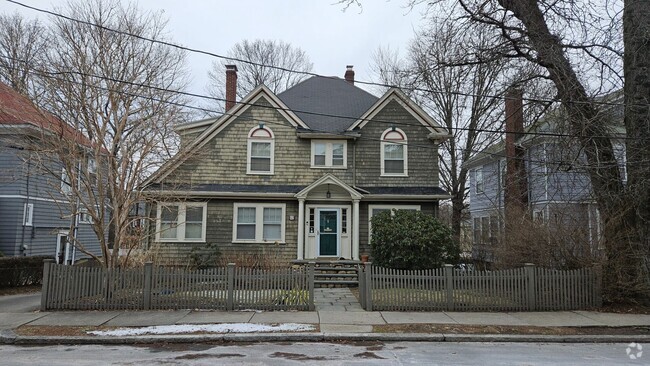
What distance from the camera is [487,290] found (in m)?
10.9

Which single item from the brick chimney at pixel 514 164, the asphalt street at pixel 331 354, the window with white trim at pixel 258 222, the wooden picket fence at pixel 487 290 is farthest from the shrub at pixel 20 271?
the brick chimney at pixel 514 164

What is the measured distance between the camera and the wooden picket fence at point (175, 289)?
1073 cm

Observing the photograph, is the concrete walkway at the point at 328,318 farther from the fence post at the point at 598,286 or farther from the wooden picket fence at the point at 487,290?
the fence post at the point at 598,286

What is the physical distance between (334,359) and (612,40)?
10.9 metres

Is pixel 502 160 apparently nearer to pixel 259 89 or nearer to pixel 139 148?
pixel 259 89

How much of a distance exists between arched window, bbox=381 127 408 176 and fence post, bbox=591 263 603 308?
8.87 meters

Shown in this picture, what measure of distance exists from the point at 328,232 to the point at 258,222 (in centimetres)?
288

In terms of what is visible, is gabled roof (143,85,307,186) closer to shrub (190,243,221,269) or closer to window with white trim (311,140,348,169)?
window with white trim (311,140,348,169)

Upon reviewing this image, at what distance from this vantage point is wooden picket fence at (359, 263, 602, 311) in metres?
10.8

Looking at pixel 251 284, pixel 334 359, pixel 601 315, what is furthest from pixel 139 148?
pixel 601 315

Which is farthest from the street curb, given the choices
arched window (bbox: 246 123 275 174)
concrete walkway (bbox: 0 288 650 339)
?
arched window (bbox: 246 123 275 174)

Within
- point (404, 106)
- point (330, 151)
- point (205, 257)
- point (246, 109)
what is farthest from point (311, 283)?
point (404, 106)

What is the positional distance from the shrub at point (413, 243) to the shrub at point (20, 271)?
12233 mm

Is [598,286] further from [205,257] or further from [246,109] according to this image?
[246,109]
